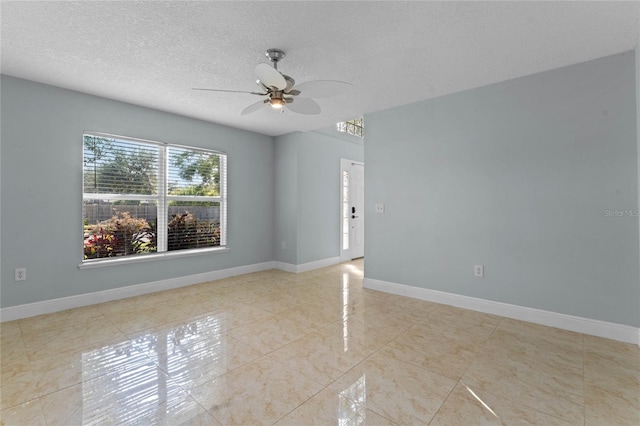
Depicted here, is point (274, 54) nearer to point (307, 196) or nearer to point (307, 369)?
point (307, 369)

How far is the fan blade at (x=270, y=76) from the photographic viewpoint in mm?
2048

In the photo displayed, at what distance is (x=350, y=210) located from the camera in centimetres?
615

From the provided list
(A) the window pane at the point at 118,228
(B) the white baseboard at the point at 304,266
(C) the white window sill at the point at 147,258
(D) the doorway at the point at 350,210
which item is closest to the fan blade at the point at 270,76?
(A) the window pane at the point at 118,228

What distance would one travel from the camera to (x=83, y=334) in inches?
103

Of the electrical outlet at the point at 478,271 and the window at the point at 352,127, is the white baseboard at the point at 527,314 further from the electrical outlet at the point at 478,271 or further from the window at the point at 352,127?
the window at the point at 352,127

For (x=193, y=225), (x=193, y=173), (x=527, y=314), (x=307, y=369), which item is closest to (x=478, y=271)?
(x=527, y=314)

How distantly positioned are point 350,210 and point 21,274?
4920mm

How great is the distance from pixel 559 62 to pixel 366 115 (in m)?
2.07

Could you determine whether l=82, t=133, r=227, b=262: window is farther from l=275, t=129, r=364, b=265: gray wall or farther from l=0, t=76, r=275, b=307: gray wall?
l=275, t=129, r=364, b=265: gray wall

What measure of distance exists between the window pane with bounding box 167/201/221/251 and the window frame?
55 millimetres

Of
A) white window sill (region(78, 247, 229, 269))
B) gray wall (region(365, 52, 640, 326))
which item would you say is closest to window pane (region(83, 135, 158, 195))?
white window sill (region(78, 247, 229, 269))

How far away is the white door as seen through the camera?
243 inches

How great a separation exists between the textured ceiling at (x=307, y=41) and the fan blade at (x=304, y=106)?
34 centimetres

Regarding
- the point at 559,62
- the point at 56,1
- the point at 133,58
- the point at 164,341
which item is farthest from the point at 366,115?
the point at 164,341
